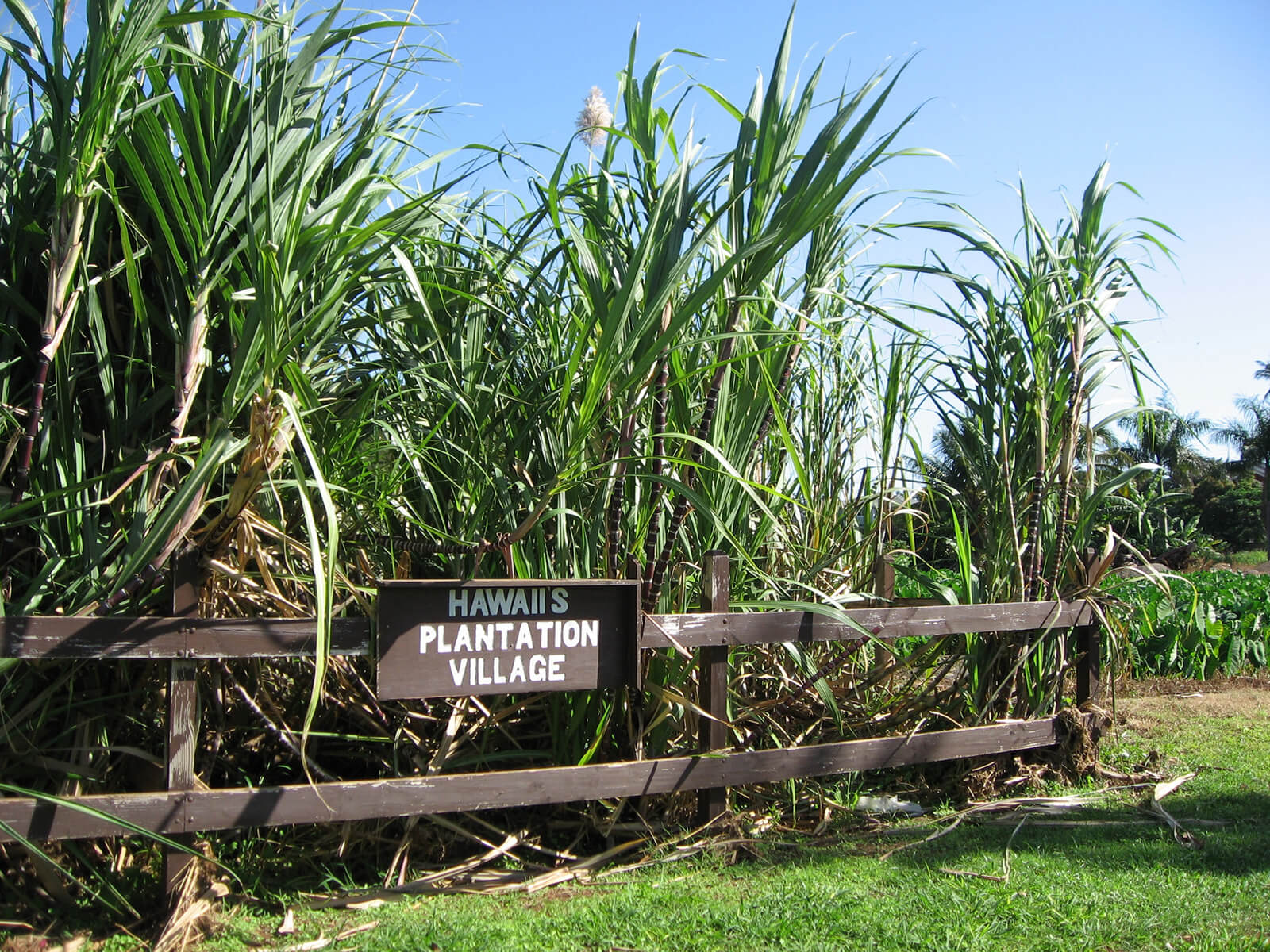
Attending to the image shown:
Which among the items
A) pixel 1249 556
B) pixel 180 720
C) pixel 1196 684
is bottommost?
pixel 1196 684

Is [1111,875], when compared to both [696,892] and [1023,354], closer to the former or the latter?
[696,892]

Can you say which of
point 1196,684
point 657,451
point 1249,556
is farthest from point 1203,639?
point 1249,556

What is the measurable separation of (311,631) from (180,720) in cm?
40

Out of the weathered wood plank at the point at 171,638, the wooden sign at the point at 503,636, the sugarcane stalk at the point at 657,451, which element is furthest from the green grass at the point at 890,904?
the sugarcane stalk at the point at 657,451

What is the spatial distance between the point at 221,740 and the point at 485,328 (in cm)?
157

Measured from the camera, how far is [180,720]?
256cm

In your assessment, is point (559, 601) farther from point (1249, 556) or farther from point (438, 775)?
point (1249, 556)

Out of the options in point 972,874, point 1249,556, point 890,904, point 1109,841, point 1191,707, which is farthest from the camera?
point 1249,556

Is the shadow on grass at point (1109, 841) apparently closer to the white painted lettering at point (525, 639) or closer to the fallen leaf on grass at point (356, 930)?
the white painted lettering at point (525, 639)

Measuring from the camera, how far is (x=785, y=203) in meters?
2.79

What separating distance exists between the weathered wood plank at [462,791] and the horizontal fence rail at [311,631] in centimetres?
37

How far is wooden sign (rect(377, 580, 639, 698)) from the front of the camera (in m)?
2.78

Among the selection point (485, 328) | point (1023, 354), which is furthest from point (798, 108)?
point (1023, 354)

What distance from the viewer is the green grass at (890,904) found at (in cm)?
255
